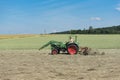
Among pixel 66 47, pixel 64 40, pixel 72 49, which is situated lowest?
pixel 64 40

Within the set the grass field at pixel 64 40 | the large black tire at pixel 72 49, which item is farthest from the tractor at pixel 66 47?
the grass field at pixel 64 40

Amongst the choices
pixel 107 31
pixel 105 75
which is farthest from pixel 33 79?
pixel 107 31

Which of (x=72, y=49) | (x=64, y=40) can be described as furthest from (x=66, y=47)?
(x=64, y=40)

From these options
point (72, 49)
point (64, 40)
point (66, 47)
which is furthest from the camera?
point (64, 40)

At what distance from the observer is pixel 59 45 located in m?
25.2

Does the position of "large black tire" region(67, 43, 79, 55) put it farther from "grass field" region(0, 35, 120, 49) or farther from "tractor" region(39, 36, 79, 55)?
Answer: "grass field" region(0, 35, 120, 49)

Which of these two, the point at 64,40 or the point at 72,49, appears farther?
the point at 64,40

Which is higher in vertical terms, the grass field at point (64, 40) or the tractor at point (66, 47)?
the tractor at point (66, 47)

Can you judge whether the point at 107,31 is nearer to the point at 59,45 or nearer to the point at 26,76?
the point at 59,45

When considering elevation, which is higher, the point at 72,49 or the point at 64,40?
the point at 72,49

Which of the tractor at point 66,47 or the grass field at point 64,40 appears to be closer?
the tractor at point 66,47

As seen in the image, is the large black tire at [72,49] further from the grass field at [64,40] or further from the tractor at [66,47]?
the grass field at [64,40]

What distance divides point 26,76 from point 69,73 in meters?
1.76

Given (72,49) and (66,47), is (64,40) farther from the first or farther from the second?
(72,49)
